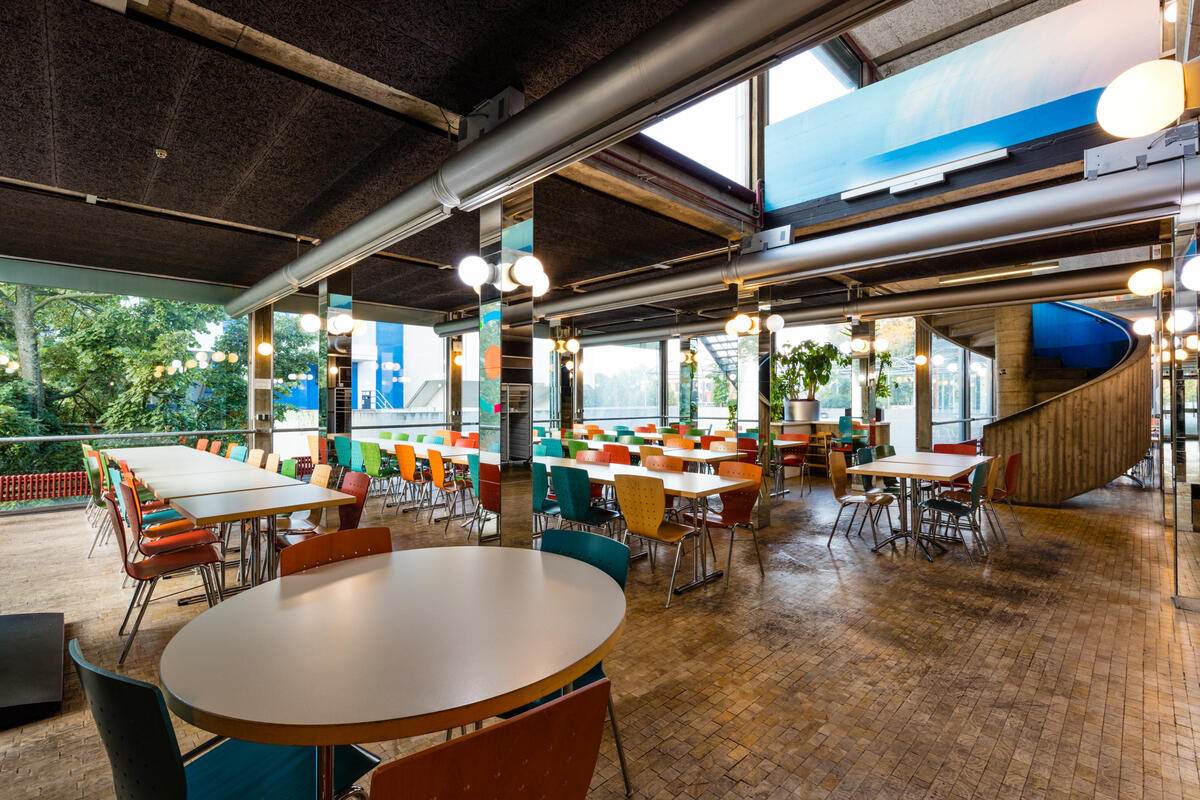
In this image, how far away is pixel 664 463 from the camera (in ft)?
18.0

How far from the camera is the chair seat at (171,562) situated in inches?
117

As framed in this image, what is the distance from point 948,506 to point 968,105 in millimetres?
3695

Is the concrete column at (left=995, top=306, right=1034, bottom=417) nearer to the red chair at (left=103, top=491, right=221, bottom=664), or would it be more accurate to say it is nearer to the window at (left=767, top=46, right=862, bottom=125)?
the window at (left=767, top=46, right=862, bottom=125)

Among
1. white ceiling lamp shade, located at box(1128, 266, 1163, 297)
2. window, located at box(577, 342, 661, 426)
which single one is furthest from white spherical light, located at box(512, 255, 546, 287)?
window, located at box(577, 342, 661, 426)

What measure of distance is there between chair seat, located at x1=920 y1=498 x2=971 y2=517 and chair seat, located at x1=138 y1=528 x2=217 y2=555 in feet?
19.3

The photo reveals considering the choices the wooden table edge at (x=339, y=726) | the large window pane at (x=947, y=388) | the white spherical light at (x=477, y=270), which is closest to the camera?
the wooden table edge at (x=339, y=726)

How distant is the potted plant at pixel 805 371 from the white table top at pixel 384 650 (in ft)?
26.7

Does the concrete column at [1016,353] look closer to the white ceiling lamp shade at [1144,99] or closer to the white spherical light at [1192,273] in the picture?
the white spherical light at [1192,273]

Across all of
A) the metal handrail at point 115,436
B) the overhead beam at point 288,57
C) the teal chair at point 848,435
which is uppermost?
the overhead beam at point 288,57

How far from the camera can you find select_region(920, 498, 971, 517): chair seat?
188 inches

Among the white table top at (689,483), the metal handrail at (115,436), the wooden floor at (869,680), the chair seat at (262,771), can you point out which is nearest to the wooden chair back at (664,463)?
the white table top at (689,483)

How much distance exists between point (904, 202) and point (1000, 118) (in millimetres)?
927

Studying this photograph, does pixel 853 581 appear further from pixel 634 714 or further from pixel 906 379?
pixel 906 379

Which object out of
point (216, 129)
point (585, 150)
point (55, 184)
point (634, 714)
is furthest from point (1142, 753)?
point (55, 184)
